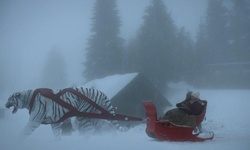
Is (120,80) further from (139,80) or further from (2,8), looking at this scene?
(2,8)

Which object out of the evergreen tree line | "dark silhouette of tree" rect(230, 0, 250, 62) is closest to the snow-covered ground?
the evergreen tree line

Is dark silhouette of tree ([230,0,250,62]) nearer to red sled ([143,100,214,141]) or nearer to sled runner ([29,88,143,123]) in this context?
red sled ([143,100,214,141])

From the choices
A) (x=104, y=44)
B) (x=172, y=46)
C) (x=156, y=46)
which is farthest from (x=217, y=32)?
(x=104, y=44)

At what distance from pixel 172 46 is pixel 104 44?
453cm

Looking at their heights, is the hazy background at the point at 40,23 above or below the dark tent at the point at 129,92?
above

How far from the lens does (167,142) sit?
4.31 metres

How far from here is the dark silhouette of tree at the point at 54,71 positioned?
69.9 ft

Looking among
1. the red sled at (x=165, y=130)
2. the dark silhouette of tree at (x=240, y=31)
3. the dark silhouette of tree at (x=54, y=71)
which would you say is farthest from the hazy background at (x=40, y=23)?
the red sled at (x=165, y=130)

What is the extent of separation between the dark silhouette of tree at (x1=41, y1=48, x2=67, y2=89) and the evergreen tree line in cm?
588

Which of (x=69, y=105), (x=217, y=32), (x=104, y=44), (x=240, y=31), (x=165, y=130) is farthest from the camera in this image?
(x=104, y=44)

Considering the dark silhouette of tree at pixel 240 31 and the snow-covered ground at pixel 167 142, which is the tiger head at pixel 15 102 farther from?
the dark silhouette of tree at pixel 240 31

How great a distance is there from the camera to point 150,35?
1476 centimetres

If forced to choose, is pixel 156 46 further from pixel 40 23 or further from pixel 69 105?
pixel 69 105

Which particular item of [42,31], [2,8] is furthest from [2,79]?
[2,8]
